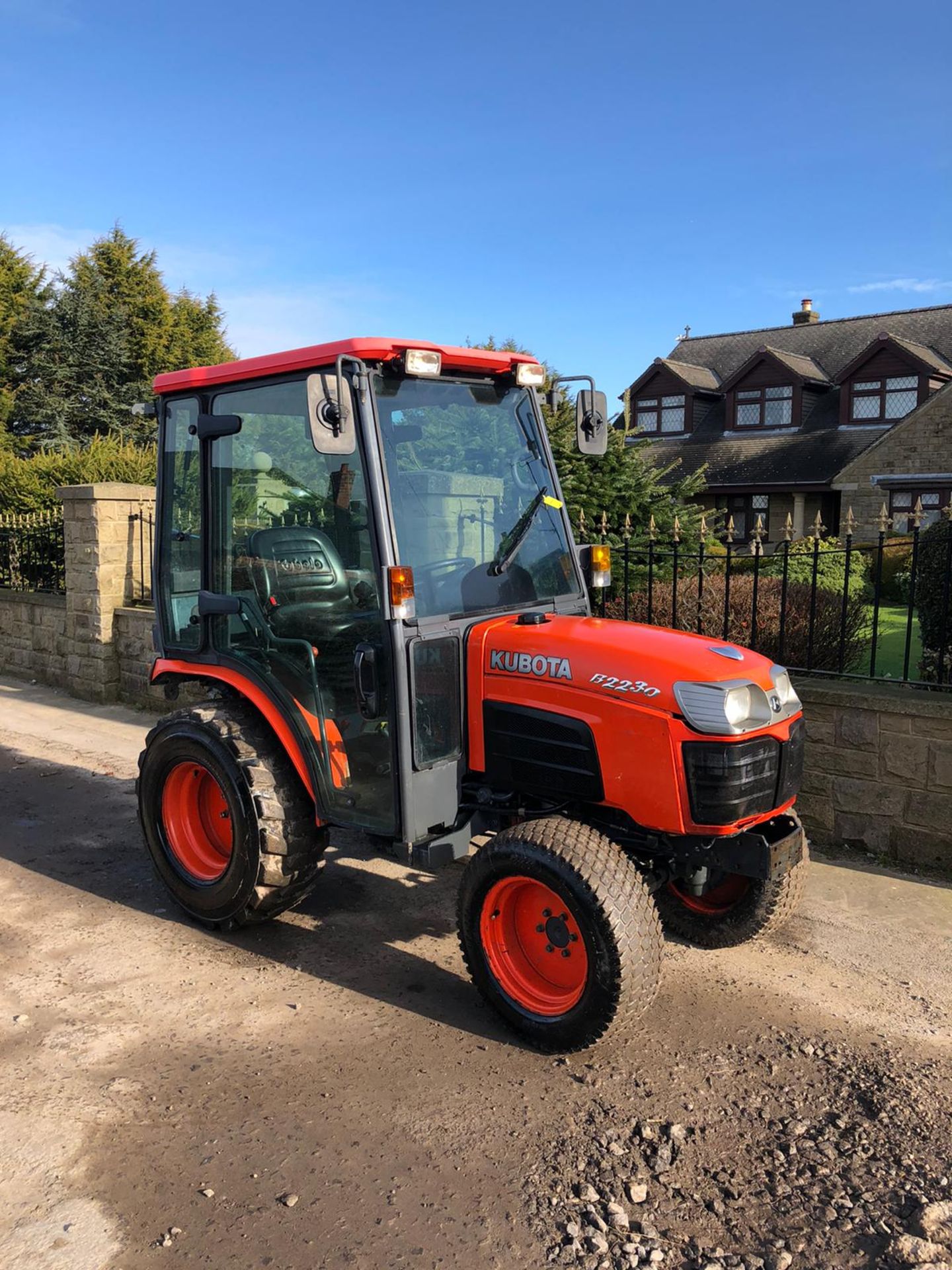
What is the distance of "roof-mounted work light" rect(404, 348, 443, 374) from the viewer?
11.4ft

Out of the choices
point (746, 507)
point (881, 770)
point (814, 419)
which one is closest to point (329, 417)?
point (881, 770)

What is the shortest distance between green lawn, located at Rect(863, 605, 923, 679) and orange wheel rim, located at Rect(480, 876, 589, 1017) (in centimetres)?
467

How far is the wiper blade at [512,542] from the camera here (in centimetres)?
386

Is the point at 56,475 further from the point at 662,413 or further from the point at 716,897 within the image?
→ the point at 662,413

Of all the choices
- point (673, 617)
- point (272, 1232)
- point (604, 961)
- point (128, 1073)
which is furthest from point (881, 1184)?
point (673, 617)

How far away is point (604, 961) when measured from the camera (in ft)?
10.2

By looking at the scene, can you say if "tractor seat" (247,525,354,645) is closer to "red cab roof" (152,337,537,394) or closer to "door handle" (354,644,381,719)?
"door handle" (354,644,381,719)

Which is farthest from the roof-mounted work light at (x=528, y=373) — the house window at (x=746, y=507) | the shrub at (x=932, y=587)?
the house window at (x=746, y=507)

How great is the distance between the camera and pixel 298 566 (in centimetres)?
397

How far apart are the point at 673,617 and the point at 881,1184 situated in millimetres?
3950

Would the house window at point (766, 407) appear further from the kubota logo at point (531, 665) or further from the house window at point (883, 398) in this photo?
the kubota logo at point (531, 665)

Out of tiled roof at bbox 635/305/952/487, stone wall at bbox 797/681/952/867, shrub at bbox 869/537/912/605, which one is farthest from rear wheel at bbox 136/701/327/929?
tiled roof at bbox 635/305/952/487

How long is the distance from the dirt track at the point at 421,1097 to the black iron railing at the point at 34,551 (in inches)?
256

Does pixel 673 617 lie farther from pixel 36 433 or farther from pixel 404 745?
pixel 36 433
